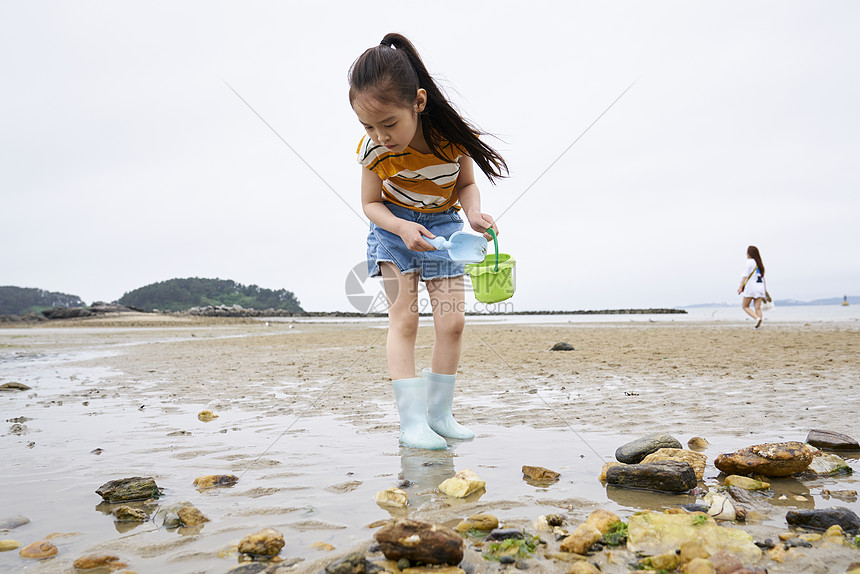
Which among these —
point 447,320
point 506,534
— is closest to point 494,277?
point 447,320

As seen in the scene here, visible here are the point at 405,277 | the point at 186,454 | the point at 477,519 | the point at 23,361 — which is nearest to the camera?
the point at 477,519

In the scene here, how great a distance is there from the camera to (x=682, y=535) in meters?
1.51

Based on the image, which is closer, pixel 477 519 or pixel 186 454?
pixel 477 519

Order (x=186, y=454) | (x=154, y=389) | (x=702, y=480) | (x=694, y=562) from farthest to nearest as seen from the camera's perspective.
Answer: (x=154, y=389), (x=186, y=454), (x=702, y=480), (x=694, y=562)

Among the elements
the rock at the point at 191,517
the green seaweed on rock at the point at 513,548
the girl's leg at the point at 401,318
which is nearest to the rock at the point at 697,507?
the green seaweed on rock at the point at 513,548

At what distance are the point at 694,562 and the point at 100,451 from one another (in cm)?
248

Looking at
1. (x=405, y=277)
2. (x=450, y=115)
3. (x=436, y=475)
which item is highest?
(x=450, y=115)

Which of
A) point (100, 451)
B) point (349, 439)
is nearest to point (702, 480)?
point (349, 439)

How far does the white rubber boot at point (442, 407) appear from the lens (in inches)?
115

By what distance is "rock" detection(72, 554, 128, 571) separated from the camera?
141cm

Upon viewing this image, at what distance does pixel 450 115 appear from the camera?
2.92 m

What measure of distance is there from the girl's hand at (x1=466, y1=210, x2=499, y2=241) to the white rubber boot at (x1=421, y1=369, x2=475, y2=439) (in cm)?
82

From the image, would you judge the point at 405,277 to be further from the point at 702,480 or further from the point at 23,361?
the point at 23,361

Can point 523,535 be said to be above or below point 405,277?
below
